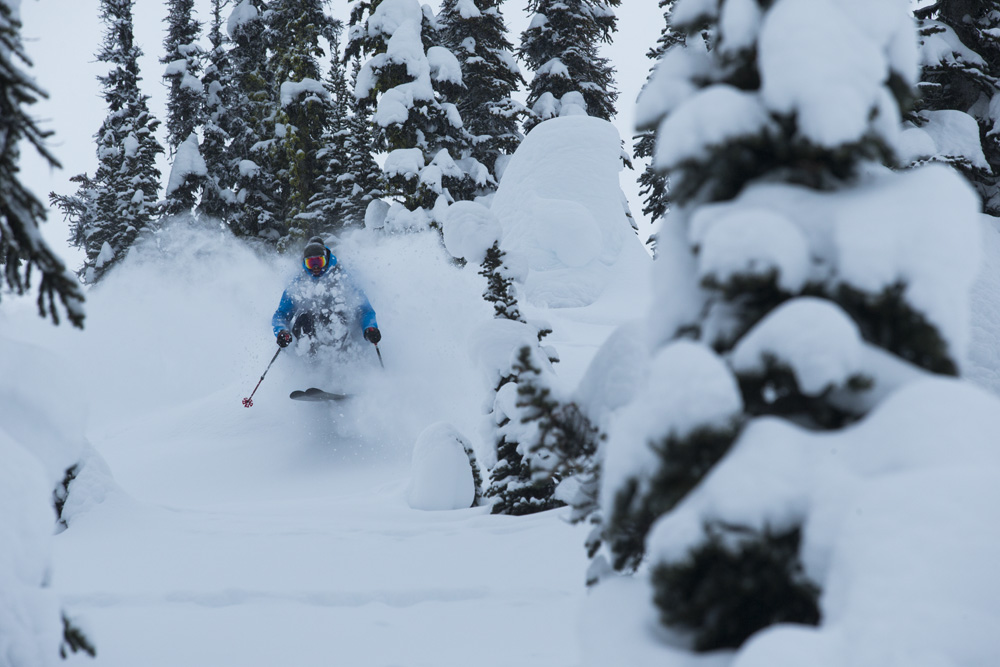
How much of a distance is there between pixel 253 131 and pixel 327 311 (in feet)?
70.0

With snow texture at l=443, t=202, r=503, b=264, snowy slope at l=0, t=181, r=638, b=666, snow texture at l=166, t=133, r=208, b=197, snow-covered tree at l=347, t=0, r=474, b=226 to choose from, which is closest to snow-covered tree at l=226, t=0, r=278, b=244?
snow texture at l=166, t=133, r=208, b=197

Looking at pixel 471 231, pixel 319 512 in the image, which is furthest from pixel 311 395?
pixel 471 231

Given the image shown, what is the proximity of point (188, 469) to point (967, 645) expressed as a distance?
9.69 meters

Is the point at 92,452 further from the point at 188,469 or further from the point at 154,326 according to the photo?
the point at 154,326

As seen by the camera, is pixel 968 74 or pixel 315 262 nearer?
pixel 968 74

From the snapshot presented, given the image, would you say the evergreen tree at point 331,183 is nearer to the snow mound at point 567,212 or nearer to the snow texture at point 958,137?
the snow mound at point 567,212

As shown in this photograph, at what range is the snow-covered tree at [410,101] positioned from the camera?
706 inches

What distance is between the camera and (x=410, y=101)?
17.9m

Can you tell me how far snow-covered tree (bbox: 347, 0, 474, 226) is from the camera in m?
17.9

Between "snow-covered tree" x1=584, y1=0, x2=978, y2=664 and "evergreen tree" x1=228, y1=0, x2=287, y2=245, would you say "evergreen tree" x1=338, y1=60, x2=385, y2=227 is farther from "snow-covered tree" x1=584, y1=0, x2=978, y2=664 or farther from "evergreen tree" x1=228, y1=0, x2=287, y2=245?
"snow-covered tree" x1=584, y1=0, x2=978, y2=664

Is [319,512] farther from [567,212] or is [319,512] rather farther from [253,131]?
[253,131]

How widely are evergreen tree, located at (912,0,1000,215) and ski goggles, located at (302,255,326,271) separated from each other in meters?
8.15

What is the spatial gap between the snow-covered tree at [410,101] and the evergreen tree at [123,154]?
44.3 ft

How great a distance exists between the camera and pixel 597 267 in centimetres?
1709
